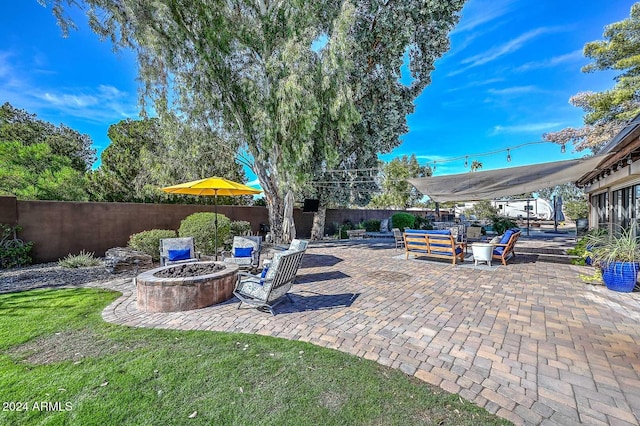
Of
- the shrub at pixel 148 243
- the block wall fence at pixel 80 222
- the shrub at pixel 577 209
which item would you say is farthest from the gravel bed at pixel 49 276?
the shrub at pixel 577 209

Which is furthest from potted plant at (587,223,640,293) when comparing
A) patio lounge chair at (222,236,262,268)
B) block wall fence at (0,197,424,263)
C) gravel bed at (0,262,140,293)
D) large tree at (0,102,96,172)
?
large tree at (0,102,96,172)

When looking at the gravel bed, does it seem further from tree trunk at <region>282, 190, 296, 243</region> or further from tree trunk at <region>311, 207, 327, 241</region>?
tree trunk at <region>311, 207, 327, 241</region>

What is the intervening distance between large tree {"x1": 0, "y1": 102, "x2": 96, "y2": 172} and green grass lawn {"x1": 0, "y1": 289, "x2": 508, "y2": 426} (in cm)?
2126

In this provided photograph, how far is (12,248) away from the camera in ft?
24.5

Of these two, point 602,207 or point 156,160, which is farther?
point 156,160

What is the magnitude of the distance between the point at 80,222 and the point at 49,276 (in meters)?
2.89

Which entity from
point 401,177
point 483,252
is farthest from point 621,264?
point 401,177

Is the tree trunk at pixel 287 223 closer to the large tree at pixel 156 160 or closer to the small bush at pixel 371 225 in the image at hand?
the large tree at pixel 156 160

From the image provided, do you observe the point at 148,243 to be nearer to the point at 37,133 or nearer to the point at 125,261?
the point at 125,261

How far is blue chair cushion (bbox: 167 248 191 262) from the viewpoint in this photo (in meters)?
6.95

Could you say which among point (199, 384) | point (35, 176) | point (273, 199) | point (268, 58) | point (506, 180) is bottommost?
point (199, 384)

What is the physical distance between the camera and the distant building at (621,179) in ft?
14.6

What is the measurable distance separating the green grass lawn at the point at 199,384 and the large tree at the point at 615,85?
14263 mm

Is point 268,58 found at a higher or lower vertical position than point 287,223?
higher
